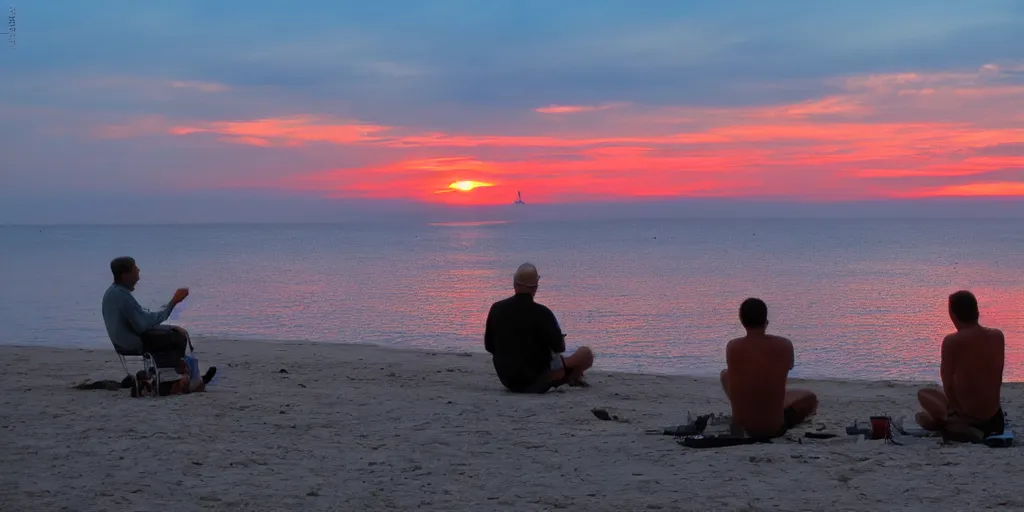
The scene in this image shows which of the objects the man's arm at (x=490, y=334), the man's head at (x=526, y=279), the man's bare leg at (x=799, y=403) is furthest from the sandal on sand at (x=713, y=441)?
the man's arm at (x=490, y=334)

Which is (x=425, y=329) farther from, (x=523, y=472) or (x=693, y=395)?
(x=523, y=472)

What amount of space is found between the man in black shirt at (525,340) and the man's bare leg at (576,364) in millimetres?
165

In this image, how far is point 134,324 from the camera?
888 centimetres

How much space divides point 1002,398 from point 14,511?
30.4 feet

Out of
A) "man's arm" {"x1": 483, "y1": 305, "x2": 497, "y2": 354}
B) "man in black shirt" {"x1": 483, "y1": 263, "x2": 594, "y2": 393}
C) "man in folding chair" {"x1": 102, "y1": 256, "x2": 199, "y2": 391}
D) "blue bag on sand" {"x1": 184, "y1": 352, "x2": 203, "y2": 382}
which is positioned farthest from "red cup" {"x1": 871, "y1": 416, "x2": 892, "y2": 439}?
"blue bag on sand" {"x1": 184, "y1": 352, "x2": 203, "y2": 382}

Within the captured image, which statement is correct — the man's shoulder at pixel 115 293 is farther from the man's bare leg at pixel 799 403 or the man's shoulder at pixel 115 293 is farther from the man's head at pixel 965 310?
the man's head at pixel 965 310

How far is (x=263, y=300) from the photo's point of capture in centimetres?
3186

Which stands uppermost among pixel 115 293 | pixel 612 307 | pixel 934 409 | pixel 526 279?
pixel 526 279

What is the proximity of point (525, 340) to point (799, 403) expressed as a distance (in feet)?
10.0

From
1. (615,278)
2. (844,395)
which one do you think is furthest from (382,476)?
(615,278)

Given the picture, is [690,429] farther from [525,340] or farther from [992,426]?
[525,340]

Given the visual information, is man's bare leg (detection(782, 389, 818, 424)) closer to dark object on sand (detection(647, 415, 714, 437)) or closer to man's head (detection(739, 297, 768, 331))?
dark object on sand (detection(647, 415, 714, 437))

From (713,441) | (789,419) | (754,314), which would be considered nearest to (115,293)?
(713,441)

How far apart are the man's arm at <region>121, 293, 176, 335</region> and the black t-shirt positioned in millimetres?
3273
